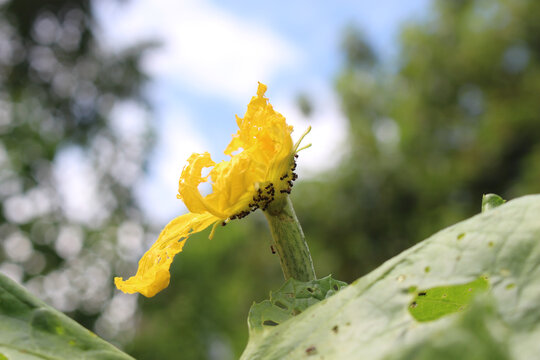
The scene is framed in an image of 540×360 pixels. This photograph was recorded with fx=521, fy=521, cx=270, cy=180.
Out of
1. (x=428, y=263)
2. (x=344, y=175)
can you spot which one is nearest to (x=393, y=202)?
(x=344, y=175)

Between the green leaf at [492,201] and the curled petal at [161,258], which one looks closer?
the green leaf at [492,201]

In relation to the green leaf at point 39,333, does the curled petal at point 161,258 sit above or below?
above

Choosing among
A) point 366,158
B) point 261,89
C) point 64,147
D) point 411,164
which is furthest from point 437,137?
point 261,89

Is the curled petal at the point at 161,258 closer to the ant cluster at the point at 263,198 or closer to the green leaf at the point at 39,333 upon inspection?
the ant cluster at the point at 263,198

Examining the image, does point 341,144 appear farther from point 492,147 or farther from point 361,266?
point 492,147

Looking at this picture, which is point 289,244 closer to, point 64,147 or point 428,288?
point 428,288

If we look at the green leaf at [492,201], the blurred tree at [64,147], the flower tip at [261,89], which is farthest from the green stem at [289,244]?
the blurred tree at [64,147]
